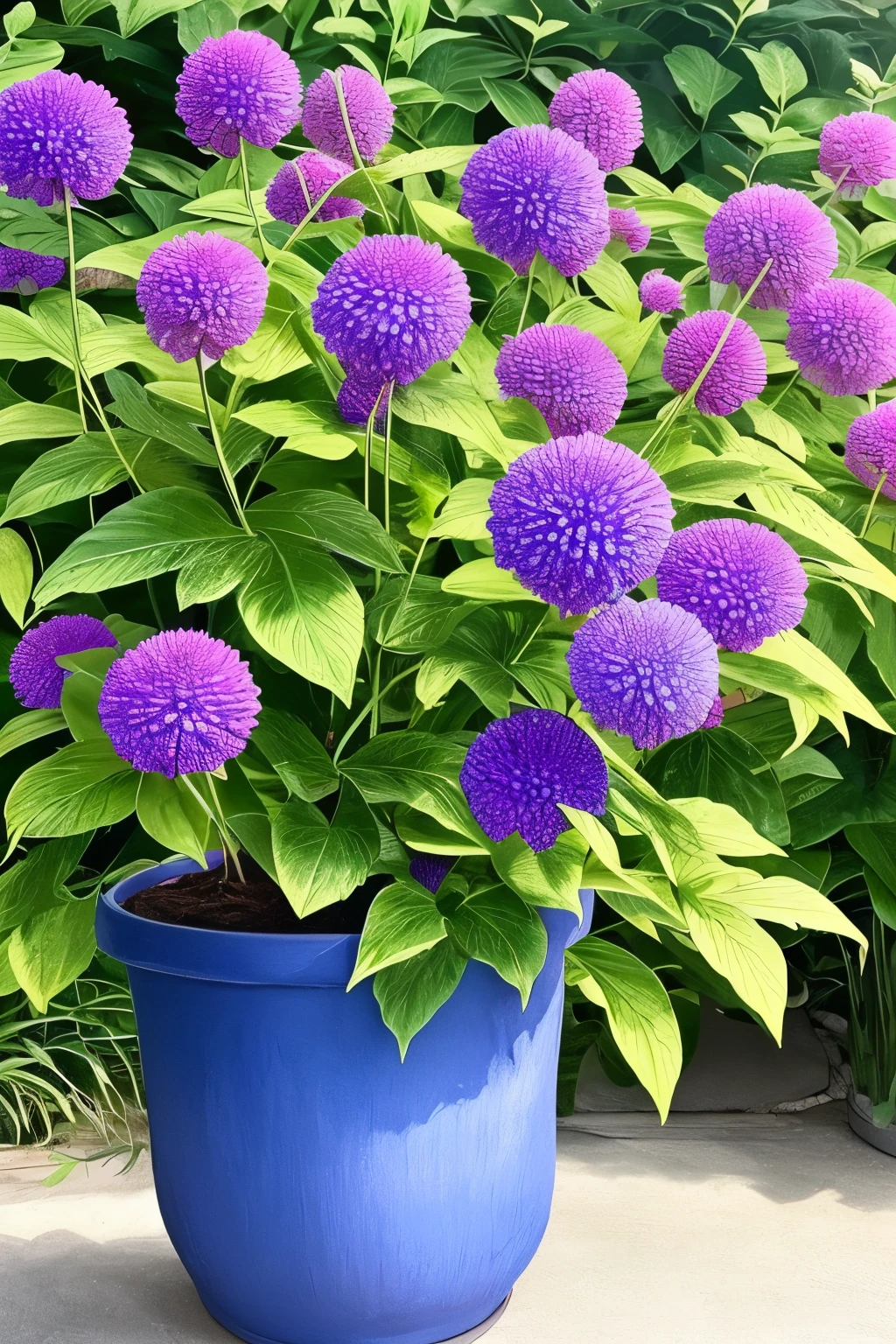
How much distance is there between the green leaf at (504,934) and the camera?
0.69m

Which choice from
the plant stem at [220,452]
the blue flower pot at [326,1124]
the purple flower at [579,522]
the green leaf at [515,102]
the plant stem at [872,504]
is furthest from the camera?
the green leaf at [515,102]

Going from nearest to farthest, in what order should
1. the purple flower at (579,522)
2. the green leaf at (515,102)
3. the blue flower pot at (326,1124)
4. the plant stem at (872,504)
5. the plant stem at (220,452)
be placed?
the purple flower at (579,522) → the plant stem at (220,452) → the blue flower pot at (326,1124) → the plant stem at (872,504) → the green leaf at (515,102)

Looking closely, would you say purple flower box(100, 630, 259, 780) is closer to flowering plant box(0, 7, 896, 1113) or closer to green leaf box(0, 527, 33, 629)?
flowering plant box(0, 7, 896, 1113)

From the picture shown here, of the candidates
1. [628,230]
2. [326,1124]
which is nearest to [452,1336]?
[326,1124]

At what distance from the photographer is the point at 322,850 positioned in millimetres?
683

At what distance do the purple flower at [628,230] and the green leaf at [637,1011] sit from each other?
50cm

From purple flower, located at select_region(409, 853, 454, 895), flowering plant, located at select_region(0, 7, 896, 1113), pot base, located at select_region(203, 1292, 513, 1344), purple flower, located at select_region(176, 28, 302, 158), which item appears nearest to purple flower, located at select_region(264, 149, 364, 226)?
flowering plant, located at select_region(0, 7, 896, 1113)

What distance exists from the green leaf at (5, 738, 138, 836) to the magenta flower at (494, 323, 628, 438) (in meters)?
0.33

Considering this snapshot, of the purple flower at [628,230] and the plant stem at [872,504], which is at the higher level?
the purple flower at [628,230]

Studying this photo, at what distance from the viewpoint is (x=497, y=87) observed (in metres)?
1.19

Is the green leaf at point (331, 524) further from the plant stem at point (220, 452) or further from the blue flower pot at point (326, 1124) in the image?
the blue flower pot at point (326, 1124)

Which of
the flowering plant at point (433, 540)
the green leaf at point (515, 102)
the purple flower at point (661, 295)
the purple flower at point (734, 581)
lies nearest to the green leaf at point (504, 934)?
the flowering plant at point (433, 540)

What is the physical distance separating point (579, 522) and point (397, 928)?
0.27 metres

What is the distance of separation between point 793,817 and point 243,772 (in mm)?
566
